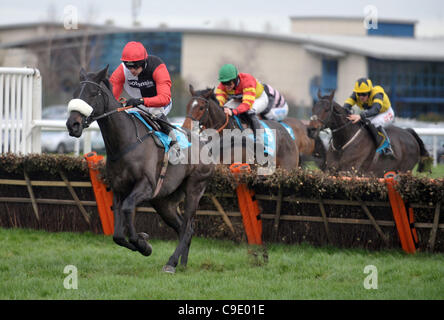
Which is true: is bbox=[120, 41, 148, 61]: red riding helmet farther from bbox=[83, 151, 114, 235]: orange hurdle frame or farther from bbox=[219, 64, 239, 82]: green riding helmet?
bbox=[219, 64, 239, 82]: green riding helmet

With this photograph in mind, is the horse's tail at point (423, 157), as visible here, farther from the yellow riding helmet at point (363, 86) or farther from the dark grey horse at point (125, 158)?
the dark grey horse at point (125, 158)

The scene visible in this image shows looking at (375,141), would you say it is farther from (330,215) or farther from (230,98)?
(330,215)

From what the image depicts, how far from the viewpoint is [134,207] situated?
572 centimetres

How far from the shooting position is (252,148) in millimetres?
9117

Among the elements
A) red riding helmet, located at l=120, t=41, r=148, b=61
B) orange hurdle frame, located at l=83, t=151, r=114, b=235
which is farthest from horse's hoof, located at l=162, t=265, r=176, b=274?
red riding helmet, located at l=120, t=41, r=148, b=61

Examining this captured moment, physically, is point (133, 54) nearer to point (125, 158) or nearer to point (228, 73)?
point (125, 158)

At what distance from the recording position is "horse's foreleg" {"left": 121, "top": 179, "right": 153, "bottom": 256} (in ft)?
18.9

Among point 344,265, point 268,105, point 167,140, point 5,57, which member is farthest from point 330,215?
point 5,57

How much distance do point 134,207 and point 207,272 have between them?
3.40 ft

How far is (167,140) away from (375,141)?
15.3 feet

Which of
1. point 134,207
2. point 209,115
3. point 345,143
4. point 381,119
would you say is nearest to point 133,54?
point 134,207

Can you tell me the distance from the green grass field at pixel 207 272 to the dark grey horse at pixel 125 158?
1.21 ft

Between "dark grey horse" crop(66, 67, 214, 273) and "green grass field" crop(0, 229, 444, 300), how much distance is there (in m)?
0.37

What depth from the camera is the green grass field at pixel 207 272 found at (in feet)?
17.5
